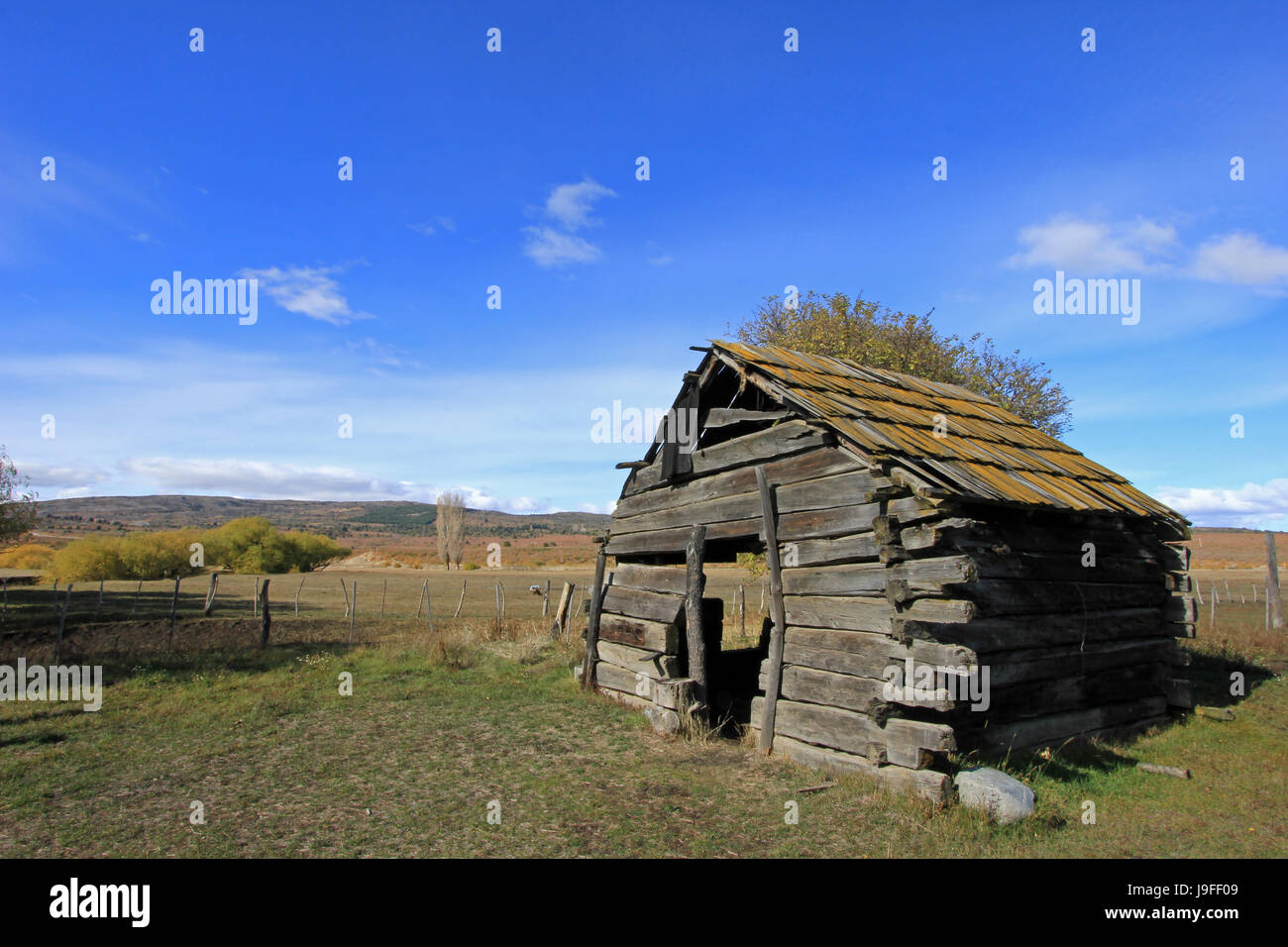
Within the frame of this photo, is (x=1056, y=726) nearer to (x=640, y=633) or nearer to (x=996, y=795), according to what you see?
(x=996, y=795)

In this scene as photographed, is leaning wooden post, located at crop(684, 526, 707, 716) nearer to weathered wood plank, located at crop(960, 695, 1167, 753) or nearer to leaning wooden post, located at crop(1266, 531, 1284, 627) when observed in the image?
weathered wood plank, located at crop(960, 695, 1167, 753)

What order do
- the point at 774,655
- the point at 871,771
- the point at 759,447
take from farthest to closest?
the point at 759,447 < the point at 774,655 < the point at 871,771

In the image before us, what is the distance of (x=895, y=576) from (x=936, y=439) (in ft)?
7.92

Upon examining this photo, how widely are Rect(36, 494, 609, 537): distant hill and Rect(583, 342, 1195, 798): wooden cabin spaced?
4914 inches

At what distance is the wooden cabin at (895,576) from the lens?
7.15 meters

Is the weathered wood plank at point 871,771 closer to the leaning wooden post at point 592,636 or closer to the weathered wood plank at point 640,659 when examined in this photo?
the weathered wood plank at point 640,659

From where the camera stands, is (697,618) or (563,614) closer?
(697,618)

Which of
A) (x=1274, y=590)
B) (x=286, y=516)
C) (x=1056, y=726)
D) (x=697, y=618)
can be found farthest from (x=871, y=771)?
(x=286, y=516)

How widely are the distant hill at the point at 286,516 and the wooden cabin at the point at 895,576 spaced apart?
12482 cm

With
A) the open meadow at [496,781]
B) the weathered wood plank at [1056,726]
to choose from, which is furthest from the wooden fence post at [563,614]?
the weathered wood plank at [1056,726]

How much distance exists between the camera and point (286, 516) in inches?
6506
